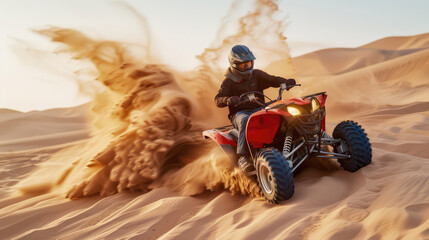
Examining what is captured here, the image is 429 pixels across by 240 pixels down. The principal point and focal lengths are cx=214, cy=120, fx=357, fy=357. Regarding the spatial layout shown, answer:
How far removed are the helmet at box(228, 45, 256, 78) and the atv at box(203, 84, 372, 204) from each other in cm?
43

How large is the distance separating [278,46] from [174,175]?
417 centimetres

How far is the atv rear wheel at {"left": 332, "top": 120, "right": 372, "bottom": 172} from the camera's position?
12.8 feet

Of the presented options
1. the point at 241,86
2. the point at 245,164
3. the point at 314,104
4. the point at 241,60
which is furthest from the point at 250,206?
the point at 241,60

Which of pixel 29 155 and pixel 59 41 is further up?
pixel 59 41

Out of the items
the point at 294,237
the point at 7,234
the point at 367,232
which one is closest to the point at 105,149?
the point at 7,234

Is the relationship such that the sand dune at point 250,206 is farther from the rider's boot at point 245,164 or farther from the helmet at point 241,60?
the helmet at point 241,60

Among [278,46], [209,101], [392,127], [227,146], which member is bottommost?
[392,127]

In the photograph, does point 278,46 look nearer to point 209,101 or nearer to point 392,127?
point 209,101

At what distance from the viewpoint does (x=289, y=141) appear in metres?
3.79

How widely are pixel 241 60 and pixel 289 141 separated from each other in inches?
46.1

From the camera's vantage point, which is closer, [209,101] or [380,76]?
[209,101]

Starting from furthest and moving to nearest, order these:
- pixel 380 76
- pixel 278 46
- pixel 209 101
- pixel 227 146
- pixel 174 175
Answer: pixel 380 76 < pixel 278 46 < pixel 209 101 < pixel 174 175 < pixel 227 146

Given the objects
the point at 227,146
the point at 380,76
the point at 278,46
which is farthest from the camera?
the point at 380,76

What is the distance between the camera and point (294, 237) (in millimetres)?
2771
